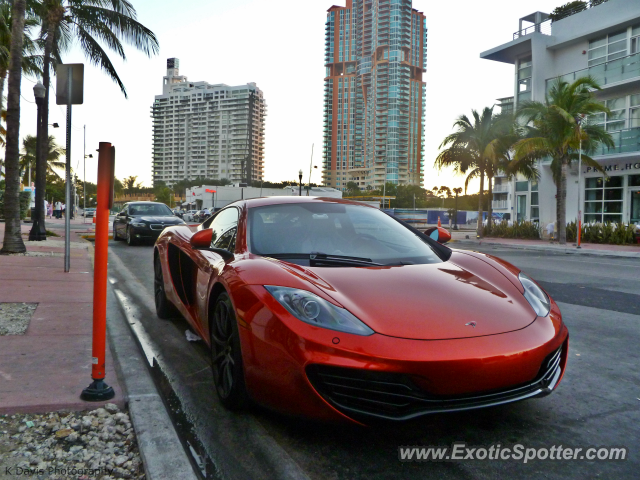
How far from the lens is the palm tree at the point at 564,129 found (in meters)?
22.9

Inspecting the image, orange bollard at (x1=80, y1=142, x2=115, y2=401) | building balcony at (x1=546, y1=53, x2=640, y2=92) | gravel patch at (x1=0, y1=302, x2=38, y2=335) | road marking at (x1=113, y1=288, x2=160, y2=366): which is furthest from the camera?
building balcony at (x1=546, y1=53, x2=640, y2=92)

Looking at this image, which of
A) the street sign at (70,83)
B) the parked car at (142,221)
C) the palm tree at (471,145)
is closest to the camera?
the street sign at (70,83)

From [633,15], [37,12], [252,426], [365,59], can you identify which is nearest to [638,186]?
[633,15]

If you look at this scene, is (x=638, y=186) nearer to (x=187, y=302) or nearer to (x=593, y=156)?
(x=593, y=156)

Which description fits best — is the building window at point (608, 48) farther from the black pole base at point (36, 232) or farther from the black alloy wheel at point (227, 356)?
the black alloy wheel at point (227, 356)

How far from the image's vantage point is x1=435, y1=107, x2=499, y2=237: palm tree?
101ft

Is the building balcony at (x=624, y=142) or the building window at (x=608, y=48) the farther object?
the building window at (x=608, y=48)

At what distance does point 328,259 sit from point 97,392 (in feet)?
5.00

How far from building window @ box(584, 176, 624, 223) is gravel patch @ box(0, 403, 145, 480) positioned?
2839 cm

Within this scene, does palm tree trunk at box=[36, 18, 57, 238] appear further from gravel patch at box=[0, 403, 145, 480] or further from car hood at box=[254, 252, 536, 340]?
car hood at box=[254, 252, 536, 340]

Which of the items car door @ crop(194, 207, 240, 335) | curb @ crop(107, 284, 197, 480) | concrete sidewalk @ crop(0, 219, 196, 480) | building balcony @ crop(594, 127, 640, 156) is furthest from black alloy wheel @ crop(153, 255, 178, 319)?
building balcony @ crop(594, 127, 640, 156)

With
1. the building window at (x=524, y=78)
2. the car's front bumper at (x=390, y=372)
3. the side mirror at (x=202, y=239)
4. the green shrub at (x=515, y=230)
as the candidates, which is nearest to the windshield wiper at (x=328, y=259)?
the side mirror at (x=202, y=239)

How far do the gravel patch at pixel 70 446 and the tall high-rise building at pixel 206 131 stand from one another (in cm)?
13818

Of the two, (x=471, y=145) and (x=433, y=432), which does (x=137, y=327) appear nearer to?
(x=433, y=432)
